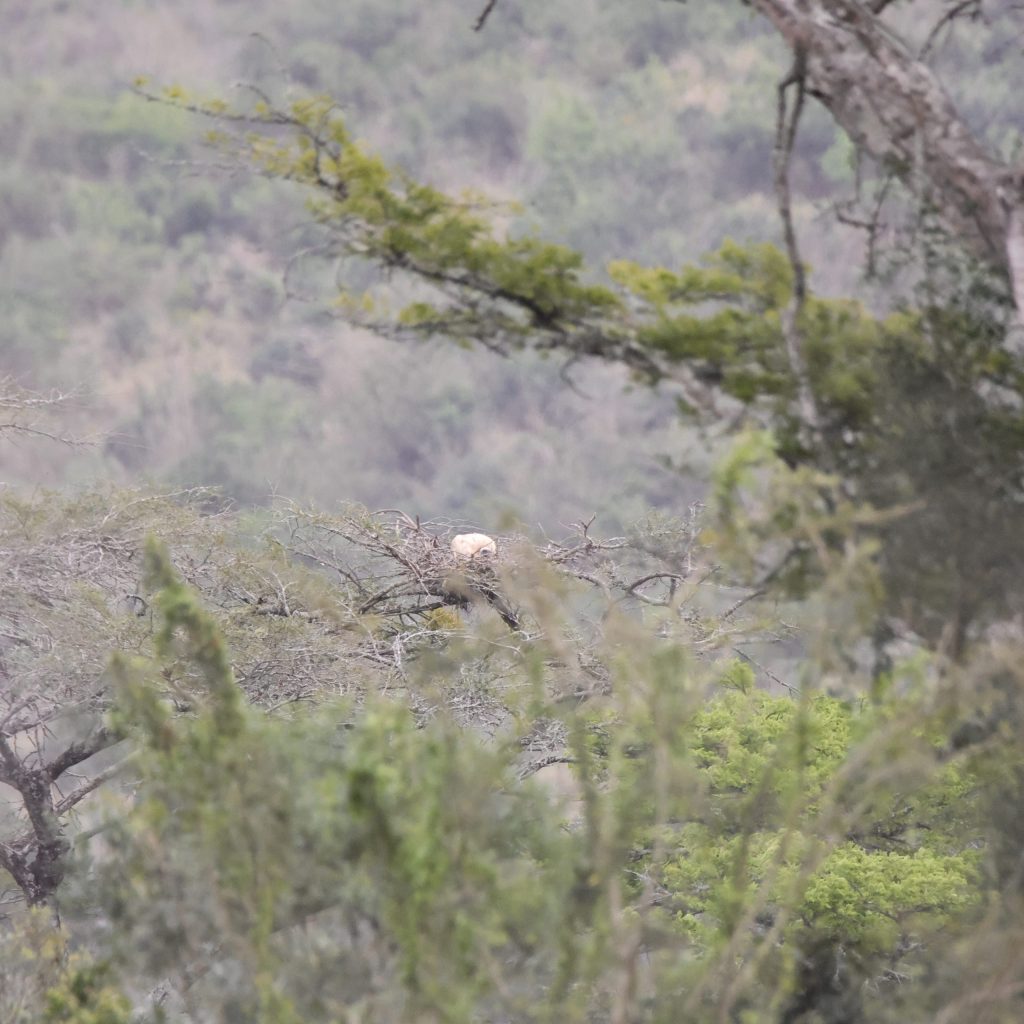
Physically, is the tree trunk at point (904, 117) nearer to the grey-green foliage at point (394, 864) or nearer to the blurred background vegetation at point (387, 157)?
the grey-green foliage at point (394, 864)

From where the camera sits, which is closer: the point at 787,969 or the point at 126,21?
the point at 787,969

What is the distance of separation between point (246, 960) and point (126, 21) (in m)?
89.0

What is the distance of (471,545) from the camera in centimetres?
1151

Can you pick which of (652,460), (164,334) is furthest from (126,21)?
(652,460)

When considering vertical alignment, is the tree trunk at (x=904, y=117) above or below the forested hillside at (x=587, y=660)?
above

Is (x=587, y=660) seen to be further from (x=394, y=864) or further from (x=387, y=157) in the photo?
(x=387, y=157)

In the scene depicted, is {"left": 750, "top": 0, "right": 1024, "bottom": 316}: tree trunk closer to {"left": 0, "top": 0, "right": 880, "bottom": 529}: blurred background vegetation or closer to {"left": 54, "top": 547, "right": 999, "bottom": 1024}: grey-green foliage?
{"left": 54, "top": 547, "right": 999, "bottom": 1024}: grey-green foliage

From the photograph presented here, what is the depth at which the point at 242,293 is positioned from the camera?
63.8 m

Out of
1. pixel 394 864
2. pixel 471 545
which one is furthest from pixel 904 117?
pixel 471 545

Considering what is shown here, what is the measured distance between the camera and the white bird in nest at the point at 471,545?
11398 mm

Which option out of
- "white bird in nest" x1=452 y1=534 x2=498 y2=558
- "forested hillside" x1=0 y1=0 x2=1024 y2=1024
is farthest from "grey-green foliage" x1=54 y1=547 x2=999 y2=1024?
"white bird in nest" x1=452 y1=534 x2=498 y2=558

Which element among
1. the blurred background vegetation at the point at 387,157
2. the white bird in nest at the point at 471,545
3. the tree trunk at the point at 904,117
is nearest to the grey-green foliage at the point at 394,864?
the tree trunk at the point at 904,117

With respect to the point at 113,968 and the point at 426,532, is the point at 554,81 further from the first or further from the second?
the point at 113,968

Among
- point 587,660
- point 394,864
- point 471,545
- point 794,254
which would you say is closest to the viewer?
point 394,864
